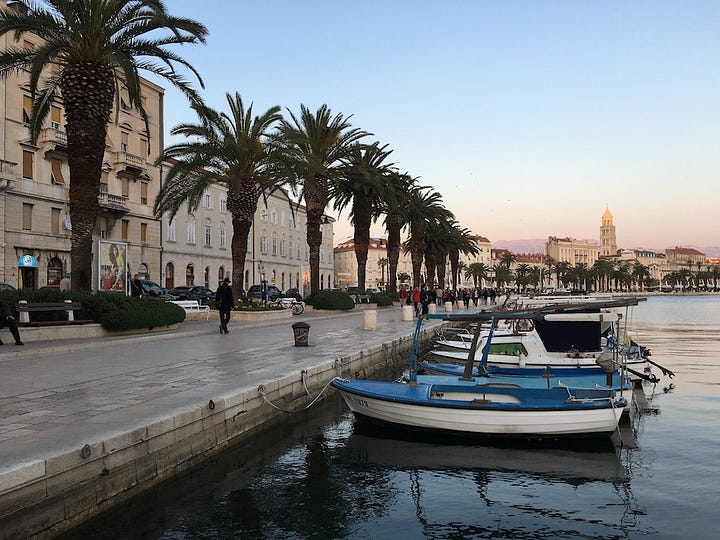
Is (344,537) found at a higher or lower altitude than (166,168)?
lower

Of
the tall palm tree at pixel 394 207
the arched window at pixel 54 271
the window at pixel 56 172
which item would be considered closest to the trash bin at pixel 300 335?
the tall palm tree at pixel 394 207

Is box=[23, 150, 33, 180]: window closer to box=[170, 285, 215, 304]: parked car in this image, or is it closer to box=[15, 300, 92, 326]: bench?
box=[170, 285, 215, 304]: parked car

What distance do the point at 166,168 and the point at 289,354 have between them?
4601 centimetres

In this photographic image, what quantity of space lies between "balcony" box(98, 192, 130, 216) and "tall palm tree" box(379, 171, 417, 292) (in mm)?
20086

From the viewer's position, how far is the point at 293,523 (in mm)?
7301

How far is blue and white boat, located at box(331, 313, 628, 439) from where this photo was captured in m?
10.9

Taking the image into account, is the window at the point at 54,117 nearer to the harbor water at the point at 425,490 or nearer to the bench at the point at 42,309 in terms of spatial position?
the bench at the point at 42,309

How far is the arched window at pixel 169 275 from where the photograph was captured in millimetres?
59188

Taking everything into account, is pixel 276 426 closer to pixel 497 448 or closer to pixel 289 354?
pixel 497 448

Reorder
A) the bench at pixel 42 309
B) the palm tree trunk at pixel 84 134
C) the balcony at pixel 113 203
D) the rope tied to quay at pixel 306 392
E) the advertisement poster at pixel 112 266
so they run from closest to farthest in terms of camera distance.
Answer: the rope tied to quay at pixel 306 392 → the bench at pixel 42 309 → the palm tree trunk at pixel 84 134 → the advertisement poster at pixel 112 266 → the balcony at pixel 113 203

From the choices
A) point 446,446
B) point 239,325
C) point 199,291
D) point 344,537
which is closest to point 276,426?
point 446,446

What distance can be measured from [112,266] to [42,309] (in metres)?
4.78

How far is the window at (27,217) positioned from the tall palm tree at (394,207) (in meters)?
23.3

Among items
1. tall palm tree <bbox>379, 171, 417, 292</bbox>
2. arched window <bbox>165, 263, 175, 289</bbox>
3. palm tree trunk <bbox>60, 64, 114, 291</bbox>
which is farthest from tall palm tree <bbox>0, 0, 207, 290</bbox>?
arched window <bbox>165, 263, 175, 289</bbox>
